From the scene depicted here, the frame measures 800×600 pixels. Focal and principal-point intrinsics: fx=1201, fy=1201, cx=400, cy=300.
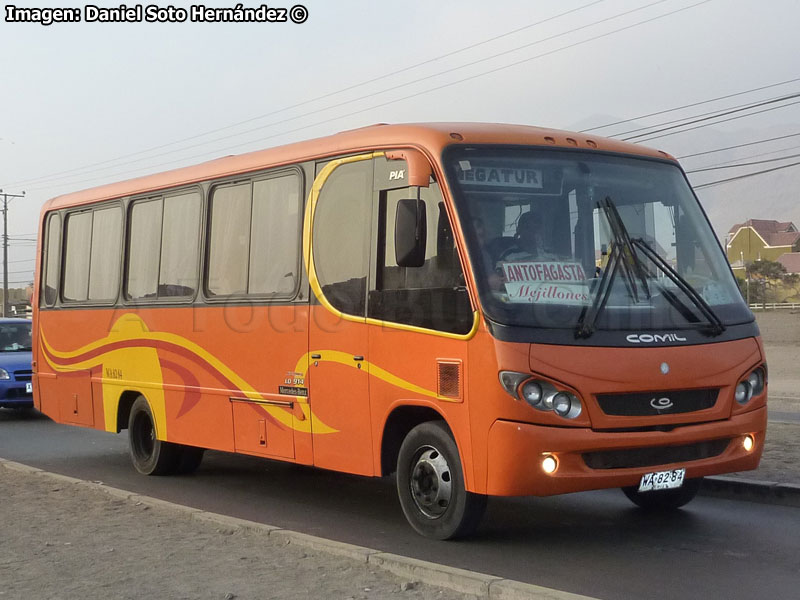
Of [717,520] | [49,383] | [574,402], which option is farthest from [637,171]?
[49,383]

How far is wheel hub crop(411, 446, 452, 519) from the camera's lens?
27.7ft

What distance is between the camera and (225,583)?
6.85 meters

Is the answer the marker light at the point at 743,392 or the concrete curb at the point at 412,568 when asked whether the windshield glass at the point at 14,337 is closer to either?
the concrete curb at the point at 412,568

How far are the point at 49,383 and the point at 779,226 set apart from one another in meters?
171

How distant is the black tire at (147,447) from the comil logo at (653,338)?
614cm

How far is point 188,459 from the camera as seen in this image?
1291 cm

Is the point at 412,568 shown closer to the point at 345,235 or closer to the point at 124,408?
the point at 345,235

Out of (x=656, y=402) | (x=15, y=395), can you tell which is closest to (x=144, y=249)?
(x=656, y=402)

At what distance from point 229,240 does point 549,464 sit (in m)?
4.69

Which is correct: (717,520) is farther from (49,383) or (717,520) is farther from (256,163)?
(49,383)

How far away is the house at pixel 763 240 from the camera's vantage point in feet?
446

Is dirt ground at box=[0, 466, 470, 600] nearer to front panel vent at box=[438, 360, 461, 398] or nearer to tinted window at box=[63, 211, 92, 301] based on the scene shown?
front panel vent at box=[438, 360, 461, 398]

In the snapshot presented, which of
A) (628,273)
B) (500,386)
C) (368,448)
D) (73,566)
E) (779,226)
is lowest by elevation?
(73,566)

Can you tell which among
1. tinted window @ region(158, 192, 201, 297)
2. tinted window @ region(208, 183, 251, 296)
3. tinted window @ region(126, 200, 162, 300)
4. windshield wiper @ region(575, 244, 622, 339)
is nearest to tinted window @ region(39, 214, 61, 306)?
tinted window @ region(126, 200, 162, 300)
